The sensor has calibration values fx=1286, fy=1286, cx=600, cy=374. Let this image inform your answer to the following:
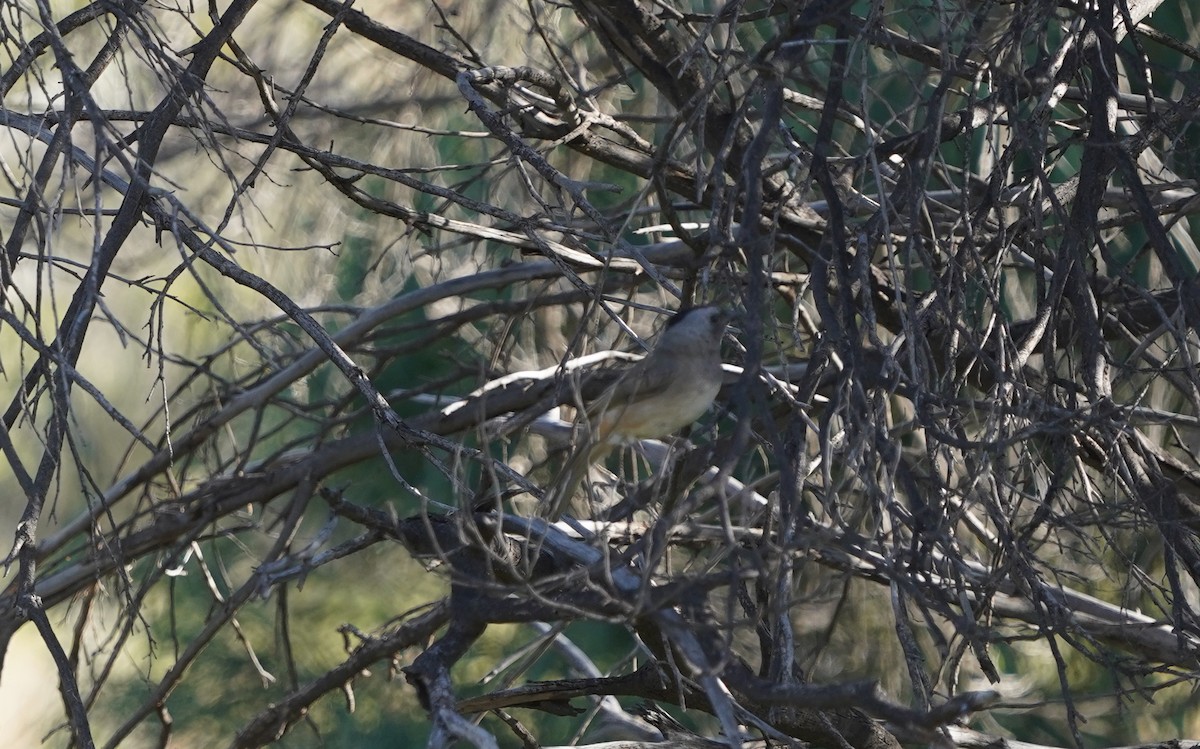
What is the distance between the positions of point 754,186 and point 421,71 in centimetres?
556

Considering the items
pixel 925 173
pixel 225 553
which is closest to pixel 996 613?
pixel 925 173

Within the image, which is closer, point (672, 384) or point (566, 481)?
point (566, 481)

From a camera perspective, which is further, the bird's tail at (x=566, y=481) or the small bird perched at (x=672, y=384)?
the small bird perched at (x=672, y=384)

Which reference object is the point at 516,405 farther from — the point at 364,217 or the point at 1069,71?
the point at 364,217

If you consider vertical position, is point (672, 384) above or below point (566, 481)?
above

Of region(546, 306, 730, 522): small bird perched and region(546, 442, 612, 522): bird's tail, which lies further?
region(546, 306, 730, 522): small bird perched

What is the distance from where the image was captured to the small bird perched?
91.6 inches

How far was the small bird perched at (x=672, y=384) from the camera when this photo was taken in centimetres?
233

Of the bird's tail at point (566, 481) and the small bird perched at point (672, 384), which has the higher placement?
the small bird perched at point (672, 384)

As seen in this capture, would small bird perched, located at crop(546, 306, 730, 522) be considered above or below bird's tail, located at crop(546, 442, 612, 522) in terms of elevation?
above

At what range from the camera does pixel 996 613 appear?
3.44 m

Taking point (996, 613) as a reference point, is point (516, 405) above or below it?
above

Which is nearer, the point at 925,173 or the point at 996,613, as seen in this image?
the point at 925,173

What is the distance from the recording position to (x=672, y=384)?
234cm
